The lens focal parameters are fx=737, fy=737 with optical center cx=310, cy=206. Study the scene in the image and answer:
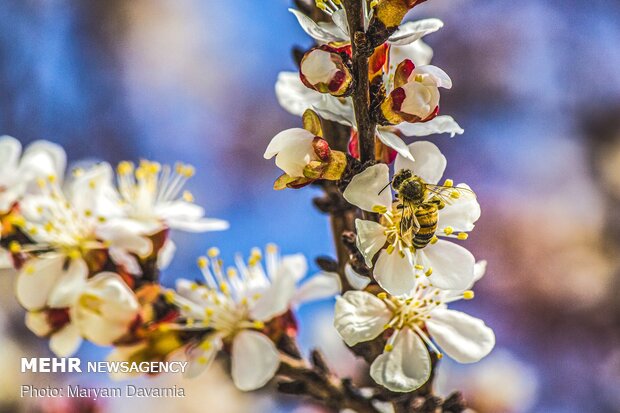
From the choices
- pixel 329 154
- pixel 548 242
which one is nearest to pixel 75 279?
pixel 329 154

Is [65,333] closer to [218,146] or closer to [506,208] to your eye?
[506,208]

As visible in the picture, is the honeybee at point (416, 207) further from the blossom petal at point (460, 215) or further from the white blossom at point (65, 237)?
the white blossom at point (65, 237)

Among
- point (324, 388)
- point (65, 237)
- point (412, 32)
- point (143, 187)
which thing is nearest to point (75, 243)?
point (65, 237)

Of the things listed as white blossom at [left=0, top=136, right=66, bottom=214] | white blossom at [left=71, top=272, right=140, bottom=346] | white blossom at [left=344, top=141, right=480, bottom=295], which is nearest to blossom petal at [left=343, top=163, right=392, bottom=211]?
white blossom at [left=344, top=141, right=480, bottom=295]

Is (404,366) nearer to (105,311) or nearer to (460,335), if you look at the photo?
(460,335)

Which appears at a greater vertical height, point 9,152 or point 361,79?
point 9,152

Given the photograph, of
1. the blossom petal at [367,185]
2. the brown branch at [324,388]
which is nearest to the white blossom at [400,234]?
the blossom petal at [367,185]

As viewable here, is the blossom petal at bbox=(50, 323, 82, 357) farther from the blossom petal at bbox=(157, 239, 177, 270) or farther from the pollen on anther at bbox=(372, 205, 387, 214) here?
the pollen on anther at bbox=(372, 205, 387, 214)
